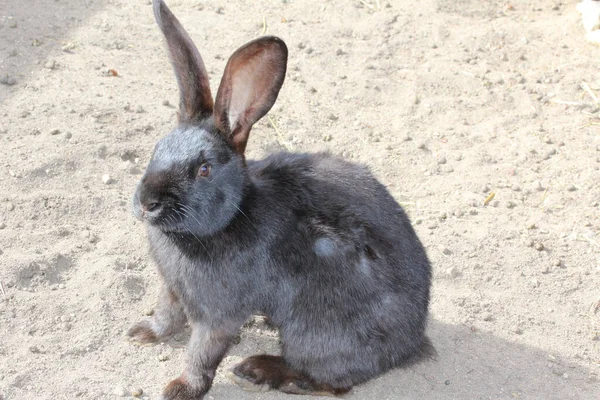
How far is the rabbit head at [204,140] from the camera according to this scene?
4.30 meters

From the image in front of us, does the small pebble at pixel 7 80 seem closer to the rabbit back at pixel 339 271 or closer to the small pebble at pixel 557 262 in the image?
the rabbit back at pixel 339 271

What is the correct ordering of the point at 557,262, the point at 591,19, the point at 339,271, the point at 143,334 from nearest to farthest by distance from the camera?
the point at 339,271 → the point at 143,334 → the point at 557,262 → the point at 591,19

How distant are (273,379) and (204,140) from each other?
160cm

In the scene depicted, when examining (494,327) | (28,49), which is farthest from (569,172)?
(28,49)

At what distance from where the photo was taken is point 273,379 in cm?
512

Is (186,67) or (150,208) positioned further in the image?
(186,67)

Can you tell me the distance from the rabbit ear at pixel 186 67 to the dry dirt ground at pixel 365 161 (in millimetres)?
1537

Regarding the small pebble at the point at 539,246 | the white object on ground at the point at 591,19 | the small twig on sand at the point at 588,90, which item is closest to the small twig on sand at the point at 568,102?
the small twig on sand at the point at 588,90

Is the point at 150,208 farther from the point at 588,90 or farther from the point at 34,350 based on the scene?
the point at 588,90

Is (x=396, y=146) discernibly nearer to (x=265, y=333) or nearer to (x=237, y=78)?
(x=265, y=333)

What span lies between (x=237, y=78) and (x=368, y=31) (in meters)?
4.34

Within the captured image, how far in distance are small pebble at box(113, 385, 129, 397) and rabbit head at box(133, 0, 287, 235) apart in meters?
1.09

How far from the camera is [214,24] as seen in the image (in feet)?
27.2

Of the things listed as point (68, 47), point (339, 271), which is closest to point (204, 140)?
point (339, 271)
